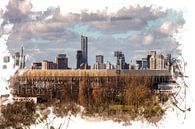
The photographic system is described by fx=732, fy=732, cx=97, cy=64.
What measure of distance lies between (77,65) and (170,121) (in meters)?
0.72

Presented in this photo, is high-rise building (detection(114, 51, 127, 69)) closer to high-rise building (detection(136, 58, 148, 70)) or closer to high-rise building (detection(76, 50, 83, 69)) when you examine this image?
high-rise building (detection(136, 58, 148, 70))

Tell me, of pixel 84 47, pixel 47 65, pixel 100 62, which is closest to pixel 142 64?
pixel 100 62

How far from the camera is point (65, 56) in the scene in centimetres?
488

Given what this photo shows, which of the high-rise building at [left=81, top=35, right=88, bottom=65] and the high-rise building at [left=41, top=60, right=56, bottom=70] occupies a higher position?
the high-rise building at [left=81, top=35, right=88, bottom=65]

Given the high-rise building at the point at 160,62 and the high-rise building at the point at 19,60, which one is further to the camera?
the high-rise building at the point at 19,60

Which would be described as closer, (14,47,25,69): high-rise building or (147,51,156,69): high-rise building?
(147,51,156,69): high-rise building

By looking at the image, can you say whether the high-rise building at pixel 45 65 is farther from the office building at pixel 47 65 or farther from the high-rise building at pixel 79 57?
the high-rise building at pixel 79 57

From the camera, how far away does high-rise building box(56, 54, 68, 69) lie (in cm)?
486

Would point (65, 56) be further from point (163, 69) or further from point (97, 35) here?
point (163, 69)

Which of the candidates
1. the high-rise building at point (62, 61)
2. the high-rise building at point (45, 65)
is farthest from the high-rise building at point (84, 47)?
the high-rise building at point (45, 65)

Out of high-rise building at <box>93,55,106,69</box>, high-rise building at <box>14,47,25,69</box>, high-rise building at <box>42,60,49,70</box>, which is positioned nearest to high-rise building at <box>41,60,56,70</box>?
high-rise building at <box>42,60,49,70</box>

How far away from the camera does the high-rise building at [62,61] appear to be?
486cm

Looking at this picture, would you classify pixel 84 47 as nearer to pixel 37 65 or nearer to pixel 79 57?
pixel 79 57

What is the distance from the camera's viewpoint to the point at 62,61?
4895mm
